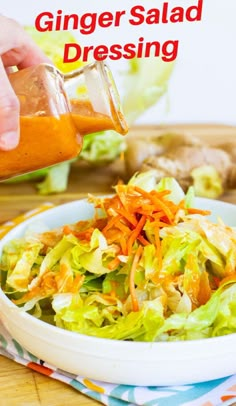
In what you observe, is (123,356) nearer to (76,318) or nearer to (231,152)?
(76,318)

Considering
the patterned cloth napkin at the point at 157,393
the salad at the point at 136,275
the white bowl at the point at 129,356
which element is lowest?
the patterned cloth napkin at the point at 157,393

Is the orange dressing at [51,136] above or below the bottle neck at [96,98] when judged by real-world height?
below

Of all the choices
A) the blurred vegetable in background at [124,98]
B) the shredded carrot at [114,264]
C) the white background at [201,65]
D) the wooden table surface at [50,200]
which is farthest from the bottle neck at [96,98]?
the white background at [201,65]

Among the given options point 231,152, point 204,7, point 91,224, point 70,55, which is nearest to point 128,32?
point 204,7

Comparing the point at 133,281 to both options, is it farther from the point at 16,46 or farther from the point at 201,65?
the point at 201,65

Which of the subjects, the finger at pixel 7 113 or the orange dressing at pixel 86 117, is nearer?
the finger at pixel 7 113

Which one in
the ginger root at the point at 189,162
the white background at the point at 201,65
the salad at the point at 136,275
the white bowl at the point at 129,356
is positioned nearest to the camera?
the white bowl at the point at 129,356

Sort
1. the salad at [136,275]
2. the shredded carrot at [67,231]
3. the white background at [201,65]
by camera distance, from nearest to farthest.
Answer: the salad at [136,275]
the shredded carrot at [67,231]
the white background at [201,65]

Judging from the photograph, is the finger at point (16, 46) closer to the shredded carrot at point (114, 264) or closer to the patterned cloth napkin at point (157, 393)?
the shredded carrot at point (114, 264)
